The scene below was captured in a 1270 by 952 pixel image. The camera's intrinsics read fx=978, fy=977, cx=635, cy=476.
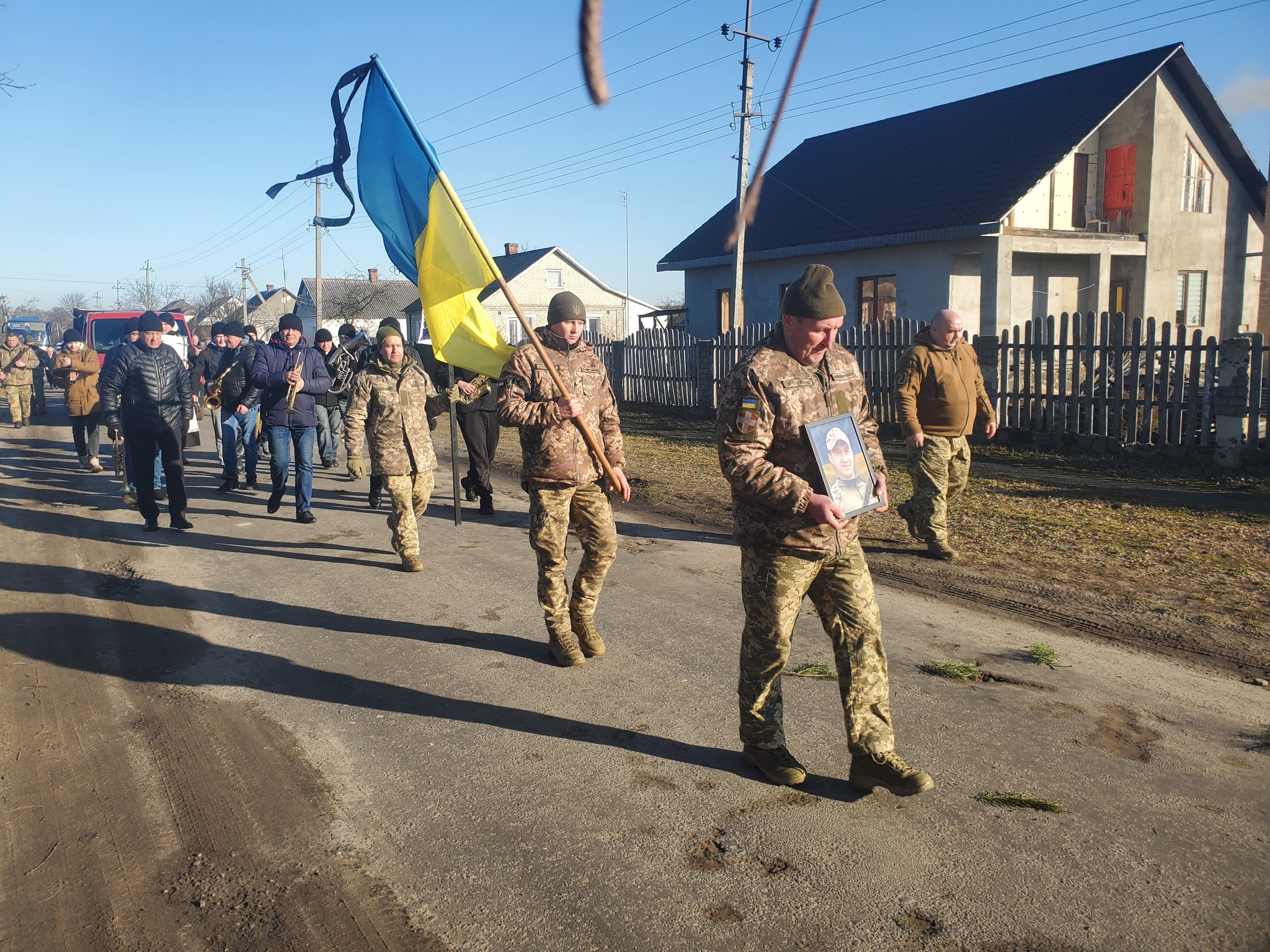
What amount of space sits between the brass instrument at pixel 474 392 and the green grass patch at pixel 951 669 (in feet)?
10.8

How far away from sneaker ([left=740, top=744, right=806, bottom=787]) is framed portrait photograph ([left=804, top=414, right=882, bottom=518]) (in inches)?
39.1

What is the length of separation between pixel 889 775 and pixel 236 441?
9.69 meters

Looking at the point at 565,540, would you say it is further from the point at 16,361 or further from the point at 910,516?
the point at 16,361

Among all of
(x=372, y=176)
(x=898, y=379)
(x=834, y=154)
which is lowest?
(x=898, y=379)

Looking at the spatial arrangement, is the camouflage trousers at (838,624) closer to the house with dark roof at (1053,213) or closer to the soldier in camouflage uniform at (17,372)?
the house with dark roof at (1053,213)

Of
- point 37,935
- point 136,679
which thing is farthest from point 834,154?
point 37,935

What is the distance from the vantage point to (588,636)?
5.41 m

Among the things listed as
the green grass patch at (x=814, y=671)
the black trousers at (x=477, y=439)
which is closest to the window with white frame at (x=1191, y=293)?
the black trousers at (x=477, y=439)

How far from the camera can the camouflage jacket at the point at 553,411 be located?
17.1 ft

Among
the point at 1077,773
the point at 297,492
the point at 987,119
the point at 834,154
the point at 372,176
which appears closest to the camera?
the point at 1077,773

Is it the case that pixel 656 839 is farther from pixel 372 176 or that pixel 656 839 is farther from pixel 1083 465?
pixel 1083 465

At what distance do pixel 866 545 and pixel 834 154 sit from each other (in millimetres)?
22043

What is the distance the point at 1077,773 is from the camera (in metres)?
3.85

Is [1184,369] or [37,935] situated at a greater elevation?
[1184,369]
